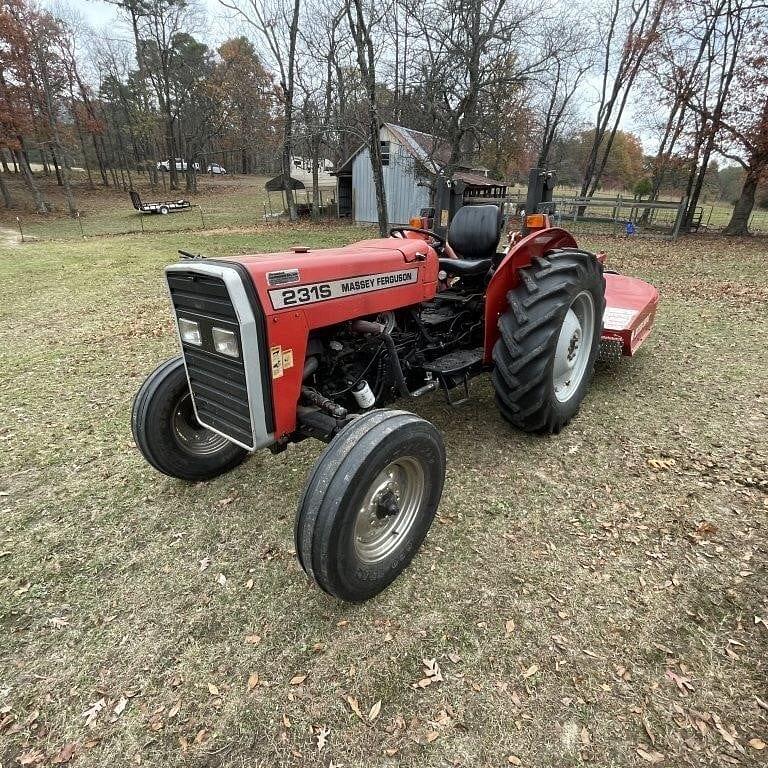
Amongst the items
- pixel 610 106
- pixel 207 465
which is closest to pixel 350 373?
pixel 207 465

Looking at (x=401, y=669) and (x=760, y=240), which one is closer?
(x=401, y=669)

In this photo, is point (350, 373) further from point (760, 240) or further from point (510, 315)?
point (760, 240)

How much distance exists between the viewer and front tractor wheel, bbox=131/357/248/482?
2.72 metres

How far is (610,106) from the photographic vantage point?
21.2 metres

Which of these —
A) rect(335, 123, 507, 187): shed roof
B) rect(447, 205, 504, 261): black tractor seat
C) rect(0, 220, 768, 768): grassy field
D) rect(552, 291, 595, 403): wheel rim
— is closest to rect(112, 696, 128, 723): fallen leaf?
rect(0, 220, 768, 768): grassy field

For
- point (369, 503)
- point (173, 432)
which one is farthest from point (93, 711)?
point (173, 432)

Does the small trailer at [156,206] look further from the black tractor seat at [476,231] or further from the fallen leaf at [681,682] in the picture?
the fallen leaf at [681,682]

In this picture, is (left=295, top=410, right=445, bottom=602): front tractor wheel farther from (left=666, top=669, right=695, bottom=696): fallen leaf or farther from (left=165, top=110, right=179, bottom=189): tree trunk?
(left=165, top=110, right=179, bottom=189): tree trunk

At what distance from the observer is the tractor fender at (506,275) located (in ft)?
10.6

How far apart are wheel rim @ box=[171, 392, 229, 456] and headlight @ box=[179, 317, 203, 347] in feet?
1.86

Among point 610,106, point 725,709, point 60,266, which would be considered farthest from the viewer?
point 610,106

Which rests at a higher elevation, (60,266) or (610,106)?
(610,106)

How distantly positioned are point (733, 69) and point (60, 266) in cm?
2014

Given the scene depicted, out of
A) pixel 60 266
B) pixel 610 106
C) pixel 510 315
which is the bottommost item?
pixel 60 266
